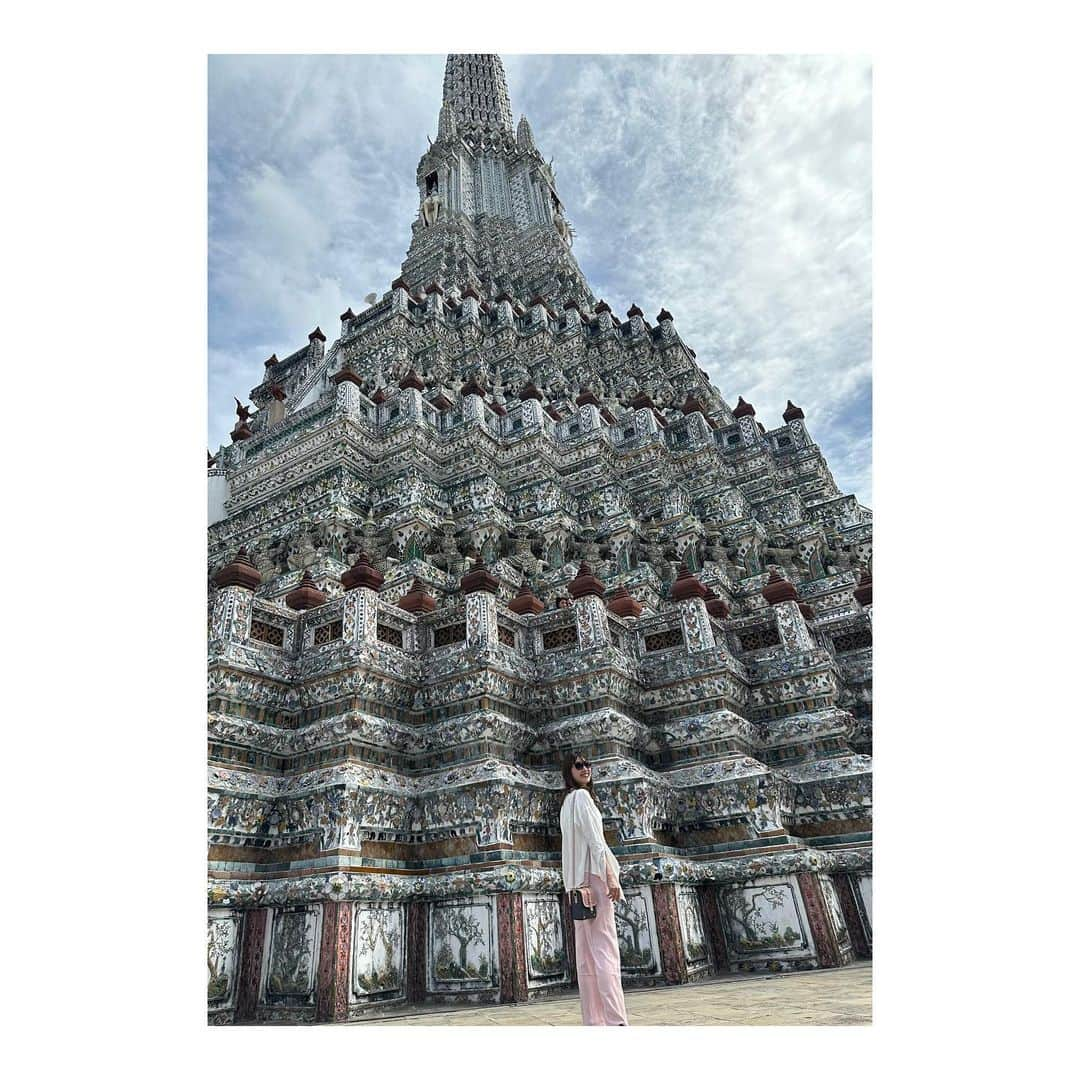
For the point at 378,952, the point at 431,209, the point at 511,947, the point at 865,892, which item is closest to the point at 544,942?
the point at 511,947

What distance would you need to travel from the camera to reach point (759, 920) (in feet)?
23.3

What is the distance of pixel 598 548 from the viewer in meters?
13.8

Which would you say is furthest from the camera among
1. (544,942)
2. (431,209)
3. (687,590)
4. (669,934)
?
(431,209)

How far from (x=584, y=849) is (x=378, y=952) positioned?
2.69 metres

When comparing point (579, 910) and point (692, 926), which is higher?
point (579, 910)

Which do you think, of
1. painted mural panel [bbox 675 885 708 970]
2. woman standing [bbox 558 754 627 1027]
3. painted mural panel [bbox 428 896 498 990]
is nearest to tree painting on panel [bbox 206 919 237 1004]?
painted mural panel [bbox 428 896 498 990]

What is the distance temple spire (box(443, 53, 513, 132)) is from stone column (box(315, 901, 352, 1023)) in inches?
1643

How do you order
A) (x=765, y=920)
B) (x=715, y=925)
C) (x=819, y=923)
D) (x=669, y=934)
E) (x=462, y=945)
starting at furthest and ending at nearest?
1. (x=715, y=925)
2. (x=765, y=920)
3. (x=819, y=923)
4. (x=669, y=934)
5. (x=462, y=945)

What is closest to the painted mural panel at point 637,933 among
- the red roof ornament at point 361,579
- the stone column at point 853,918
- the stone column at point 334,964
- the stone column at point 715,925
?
the stone column at point 715,925

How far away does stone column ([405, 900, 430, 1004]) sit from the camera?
6164 mm

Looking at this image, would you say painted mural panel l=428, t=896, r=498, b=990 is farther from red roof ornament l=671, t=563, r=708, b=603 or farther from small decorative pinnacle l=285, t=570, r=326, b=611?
red roof ornament l=671, t=563, r=708, b=603

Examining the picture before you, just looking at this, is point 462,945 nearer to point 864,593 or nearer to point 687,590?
point 687,590

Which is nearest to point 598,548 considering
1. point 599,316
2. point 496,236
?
point 599,316

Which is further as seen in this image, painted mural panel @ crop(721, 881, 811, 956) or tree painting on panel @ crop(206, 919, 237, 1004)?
painted mural panel @ crop(721, 881, 811, 956)
